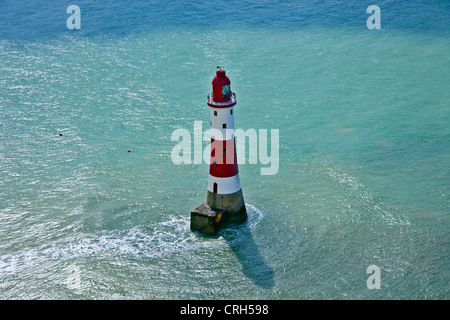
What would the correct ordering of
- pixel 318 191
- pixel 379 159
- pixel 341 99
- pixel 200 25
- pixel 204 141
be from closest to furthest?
pixel 318 191, pixel 379 159, pixel 204 141, pixel 341 99, pixel 200 25

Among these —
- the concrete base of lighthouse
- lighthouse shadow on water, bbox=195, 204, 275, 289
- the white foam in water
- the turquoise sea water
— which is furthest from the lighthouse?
the turquoise sea water

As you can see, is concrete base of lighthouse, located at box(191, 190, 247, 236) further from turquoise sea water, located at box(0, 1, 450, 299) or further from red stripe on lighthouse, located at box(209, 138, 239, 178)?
red stripe on lighthouse, located at box(209, 138, 239, 178)

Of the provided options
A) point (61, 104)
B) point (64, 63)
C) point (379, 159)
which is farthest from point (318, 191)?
point (64, 63)

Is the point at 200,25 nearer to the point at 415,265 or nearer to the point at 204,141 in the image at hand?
the point at 204,141

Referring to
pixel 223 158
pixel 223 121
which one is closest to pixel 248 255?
pixel 223 158

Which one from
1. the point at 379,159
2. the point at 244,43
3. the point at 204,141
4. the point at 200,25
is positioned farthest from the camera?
the point at 200,25

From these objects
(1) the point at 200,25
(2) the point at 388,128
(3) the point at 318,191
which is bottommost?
(3) the point at 318,191
